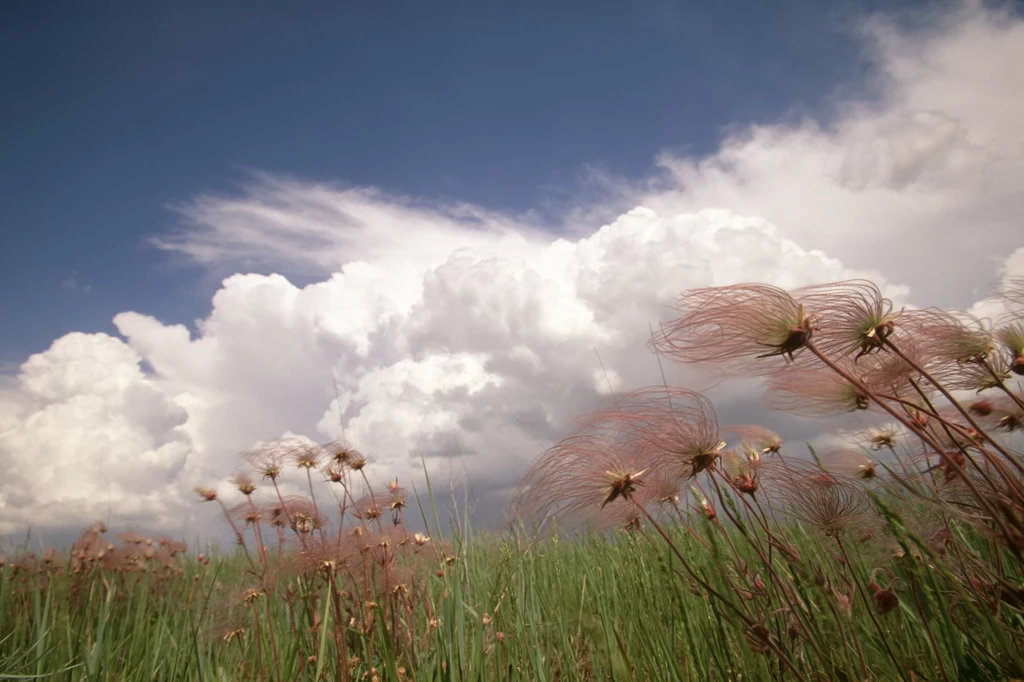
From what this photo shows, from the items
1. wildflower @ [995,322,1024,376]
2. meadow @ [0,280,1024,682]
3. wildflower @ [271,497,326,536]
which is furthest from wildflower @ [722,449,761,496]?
wildflower @ [271,497,326,536]

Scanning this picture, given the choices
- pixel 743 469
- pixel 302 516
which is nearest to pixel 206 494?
pixel 302 516

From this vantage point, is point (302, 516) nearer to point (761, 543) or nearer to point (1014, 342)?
point (761, 543)

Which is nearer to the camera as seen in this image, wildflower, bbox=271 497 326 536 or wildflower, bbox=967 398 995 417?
wildflower, bbox=967 398 995 417

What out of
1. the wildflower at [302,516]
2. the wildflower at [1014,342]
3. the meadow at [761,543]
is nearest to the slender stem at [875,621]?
the meadow at [761,543]

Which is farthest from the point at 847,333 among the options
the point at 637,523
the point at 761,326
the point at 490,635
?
the point at 490,635

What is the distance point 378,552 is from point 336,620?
0.83 m

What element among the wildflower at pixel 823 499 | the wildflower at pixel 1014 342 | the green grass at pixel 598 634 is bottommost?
the green grass at pixel 598 634

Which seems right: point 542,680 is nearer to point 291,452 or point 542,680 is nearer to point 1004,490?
point 1004,490

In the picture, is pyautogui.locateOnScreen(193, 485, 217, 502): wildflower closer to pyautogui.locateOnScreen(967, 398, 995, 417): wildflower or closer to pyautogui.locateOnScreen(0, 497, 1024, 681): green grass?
pyautogui.locateOnScreen(0, 497, 1024, 681): green grass

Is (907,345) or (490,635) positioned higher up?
(907,345)

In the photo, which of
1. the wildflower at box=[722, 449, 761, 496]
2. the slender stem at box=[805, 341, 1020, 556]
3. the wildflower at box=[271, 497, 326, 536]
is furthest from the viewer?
the wildflower at box=[271, 497, 326, 536]

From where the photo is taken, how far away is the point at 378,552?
3.85 m

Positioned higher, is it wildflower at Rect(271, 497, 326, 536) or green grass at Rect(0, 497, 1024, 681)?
wildflower at Rect(271, 497, 326, 536)

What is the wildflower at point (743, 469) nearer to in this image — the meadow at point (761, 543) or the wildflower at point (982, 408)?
the meadow at point (761, 543)
